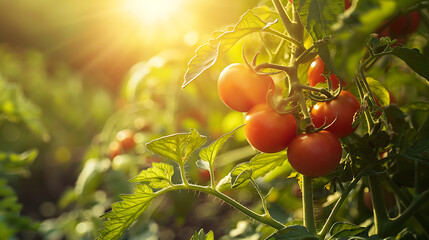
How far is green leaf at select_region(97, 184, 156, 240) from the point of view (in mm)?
559

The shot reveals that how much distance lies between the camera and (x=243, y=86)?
1.76 ft

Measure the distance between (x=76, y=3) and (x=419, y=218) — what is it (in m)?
5.90

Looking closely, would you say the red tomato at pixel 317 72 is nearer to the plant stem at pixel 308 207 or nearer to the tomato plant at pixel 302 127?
the tomato plant at pixel 302 127

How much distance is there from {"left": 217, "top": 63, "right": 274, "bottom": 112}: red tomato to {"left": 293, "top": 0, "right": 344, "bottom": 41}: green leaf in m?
0.11

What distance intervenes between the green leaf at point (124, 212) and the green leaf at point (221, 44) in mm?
168

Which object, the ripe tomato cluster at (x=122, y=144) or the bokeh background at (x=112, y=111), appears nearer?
the bokeh background at (x=112, y=111)

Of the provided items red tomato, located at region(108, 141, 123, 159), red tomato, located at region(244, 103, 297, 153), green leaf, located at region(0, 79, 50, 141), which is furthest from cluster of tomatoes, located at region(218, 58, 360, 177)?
red tomato, located at region(108, 141, 123, 159)

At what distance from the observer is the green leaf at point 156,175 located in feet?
1.87

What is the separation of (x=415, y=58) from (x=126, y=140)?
50.1 inches

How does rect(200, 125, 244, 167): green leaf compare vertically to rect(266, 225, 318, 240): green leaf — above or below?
above

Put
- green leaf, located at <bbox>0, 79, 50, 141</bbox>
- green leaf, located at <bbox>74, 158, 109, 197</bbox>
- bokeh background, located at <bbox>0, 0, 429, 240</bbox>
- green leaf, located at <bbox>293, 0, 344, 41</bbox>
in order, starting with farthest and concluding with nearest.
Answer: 1. green leaf, located at <bbox>74, 158, 109, 197</bbox>
2. green leaf, located at <bbox>0, 79, 50, 141</bbox>
3. bokeh background, located at <bbox>0, 0, 429, 240</bbox>
4. green leaf, located at <bbox>293, 0, 344, 41</bbox>

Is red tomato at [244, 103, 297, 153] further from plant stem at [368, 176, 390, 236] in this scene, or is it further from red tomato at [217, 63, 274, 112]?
plant stem at [368, 176, 390, 236]

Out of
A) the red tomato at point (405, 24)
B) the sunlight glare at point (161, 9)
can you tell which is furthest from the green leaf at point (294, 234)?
the sunlight glare at point (161, 9)

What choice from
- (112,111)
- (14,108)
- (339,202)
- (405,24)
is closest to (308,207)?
(339,202)
